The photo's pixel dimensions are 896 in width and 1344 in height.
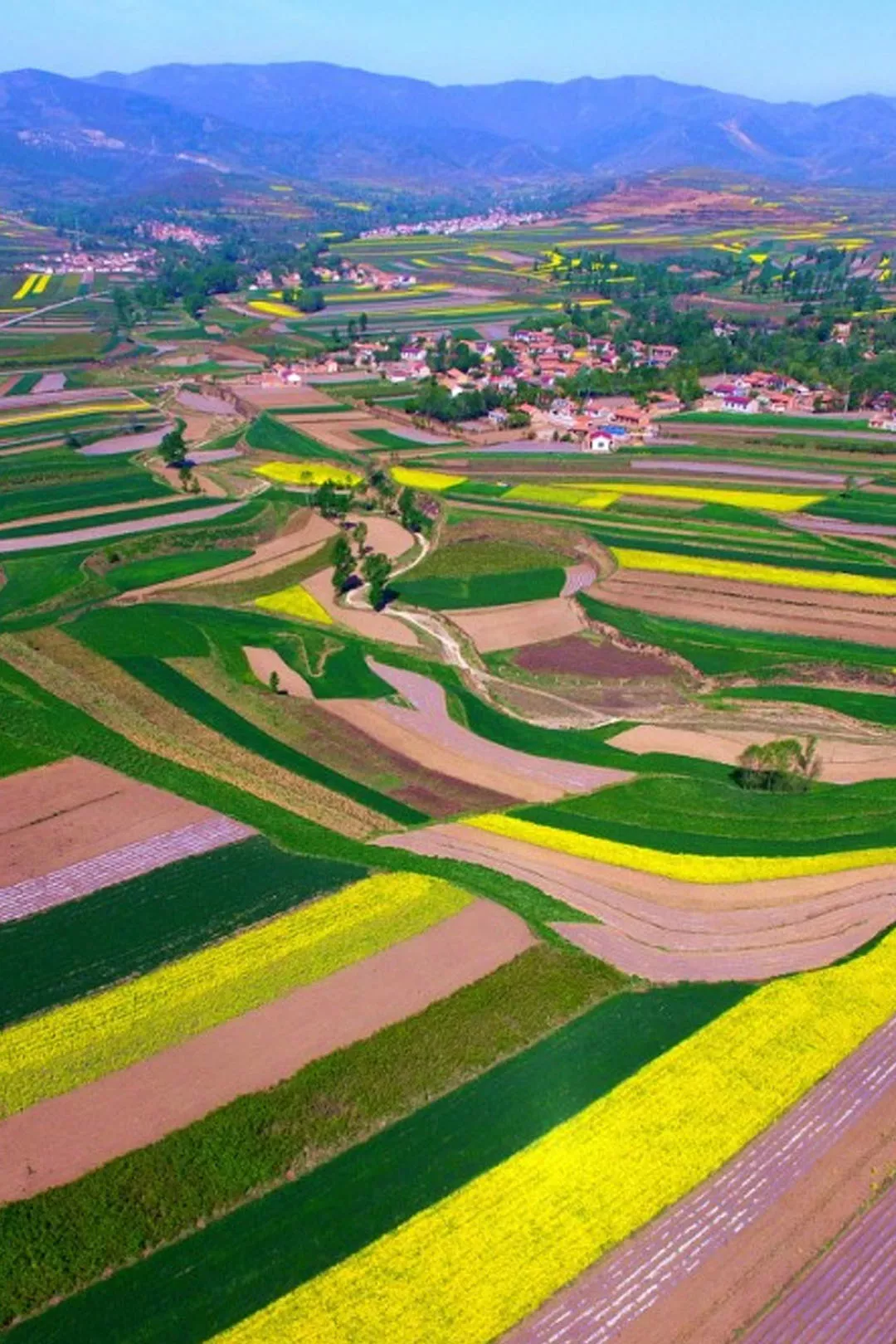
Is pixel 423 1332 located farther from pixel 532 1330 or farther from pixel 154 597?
pixel 154 597

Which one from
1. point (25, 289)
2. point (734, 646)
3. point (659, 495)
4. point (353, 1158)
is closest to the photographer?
point (353, 1158)

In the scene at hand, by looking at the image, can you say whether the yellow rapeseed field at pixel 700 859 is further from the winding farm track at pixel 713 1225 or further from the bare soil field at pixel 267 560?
the bare soil field at pixel 267 560

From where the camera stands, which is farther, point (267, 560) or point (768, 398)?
point (768, 398)

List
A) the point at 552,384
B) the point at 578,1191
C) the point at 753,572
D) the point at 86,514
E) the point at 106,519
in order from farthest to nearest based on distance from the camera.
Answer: the point at 552,384, the point at 86,514, the point at 106,519, the point at 753,572, the point at 578,1191

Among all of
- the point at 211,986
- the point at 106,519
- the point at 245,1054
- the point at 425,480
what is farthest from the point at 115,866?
the point at 425,480

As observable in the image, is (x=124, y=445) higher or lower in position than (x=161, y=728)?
higher

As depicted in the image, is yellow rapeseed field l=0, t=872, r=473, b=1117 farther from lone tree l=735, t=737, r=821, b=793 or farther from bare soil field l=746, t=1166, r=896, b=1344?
lone tree l=735, t=737, r=821, b=793

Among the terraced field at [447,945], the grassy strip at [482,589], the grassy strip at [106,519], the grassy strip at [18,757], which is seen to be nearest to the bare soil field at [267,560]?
the terraced field at [447,945]

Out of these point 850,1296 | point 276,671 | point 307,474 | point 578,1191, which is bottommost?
point 850,1296

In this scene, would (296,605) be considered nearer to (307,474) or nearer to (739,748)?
(739,748)
